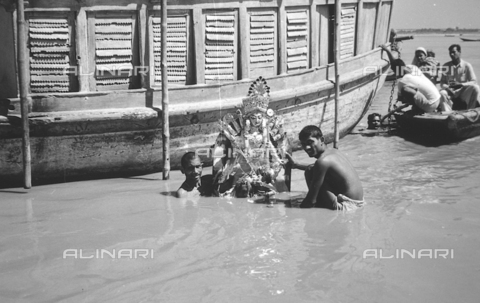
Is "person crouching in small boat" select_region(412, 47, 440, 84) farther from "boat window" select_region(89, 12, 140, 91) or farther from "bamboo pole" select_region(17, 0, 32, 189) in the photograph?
"bamboo pole" select_region(17, 0, 32, 189)

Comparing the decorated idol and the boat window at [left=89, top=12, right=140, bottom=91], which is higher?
the boat window at [left=89, top=12, right=140, bottom=91]

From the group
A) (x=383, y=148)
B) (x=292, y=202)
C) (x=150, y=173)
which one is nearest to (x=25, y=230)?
(x=150, y=173)

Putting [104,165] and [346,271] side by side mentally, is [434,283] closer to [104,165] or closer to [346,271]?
[346,271]

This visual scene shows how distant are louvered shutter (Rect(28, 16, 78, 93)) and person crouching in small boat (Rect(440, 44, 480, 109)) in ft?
22.9

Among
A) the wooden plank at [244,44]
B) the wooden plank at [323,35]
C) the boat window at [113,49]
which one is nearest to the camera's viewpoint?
the boat window at [113,49]

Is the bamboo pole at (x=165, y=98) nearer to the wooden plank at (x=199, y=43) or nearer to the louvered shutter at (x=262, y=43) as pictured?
the wooden plank at (x=199, y=43)

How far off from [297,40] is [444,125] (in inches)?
116

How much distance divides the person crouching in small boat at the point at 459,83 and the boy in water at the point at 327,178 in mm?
5353

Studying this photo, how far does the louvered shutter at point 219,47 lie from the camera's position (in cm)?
850

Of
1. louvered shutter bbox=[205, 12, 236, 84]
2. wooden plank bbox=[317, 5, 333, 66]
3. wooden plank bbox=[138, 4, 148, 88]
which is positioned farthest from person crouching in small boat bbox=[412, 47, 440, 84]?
wooden plank bbox=[138, 4, 148, 88]

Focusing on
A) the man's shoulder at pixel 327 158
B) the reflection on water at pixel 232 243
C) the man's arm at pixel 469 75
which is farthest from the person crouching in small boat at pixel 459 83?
the man's shoulder at pixel 327 158

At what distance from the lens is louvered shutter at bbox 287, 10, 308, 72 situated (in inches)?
367

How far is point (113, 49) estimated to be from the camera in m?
7.96

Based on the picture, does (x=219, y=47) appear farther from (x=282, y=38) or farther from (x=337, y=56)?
(x=337, y=56)
